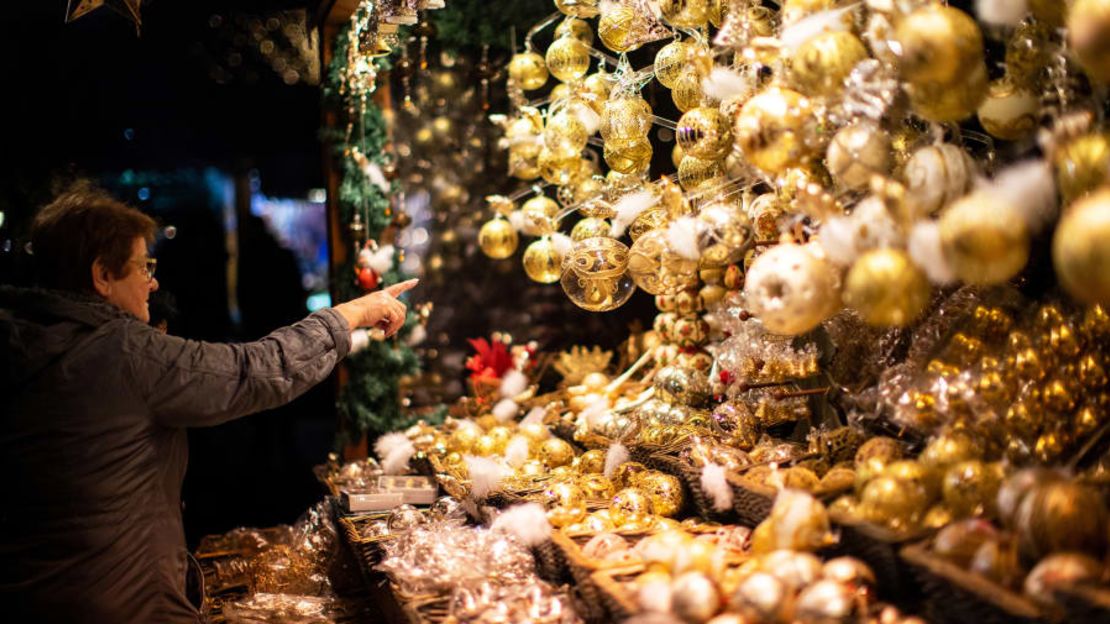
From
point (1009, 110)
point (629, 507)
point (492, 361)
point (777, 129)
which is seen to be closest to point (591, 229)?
point (629, 507)

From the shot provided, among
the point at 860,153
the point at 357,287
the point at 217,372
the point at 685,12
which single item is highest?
the point at 685,12

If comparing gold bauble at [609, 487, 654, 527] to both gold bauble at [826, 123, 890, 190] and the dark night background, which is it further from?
the dark night background

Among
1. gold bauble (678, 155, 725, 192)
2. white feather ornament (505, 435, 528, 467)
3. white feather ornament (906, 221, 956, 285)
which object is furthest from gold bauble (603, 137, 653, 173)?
white feather ornament (906, 221, 956, 285)

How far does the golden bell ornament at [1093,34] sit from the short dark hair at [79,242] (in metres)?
2.20

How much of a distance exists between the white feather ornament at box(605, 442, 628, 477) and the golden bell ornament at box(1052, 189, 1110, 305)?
1.48 metres

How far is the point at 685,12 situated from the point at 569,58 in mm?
726

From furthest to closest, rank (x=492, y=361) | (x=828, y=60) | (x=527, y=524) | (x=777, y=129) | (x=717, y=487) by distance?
(x=492, y=361), (x=527, y=524), (x=717, y=487), (x=777, y=129), (x=828, y=60)

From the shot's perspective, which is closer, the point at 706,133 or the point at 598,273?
the point at 706,133

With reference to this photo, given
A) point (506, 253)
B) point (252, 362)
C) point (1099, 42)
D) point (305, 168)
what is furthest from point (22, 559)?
point (305, 168)

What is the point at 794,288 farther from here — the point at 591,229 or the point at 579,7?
the point at 579,7

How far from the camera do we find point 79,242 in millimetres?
2404

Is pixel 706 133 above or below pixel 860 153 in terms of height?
above

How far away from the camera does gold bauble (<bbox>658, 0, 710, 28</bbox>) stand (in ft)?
7.85

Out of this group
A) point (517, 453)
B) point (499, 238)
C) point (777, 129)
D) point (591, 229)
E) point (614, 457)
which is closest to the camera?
point (777, 129)
